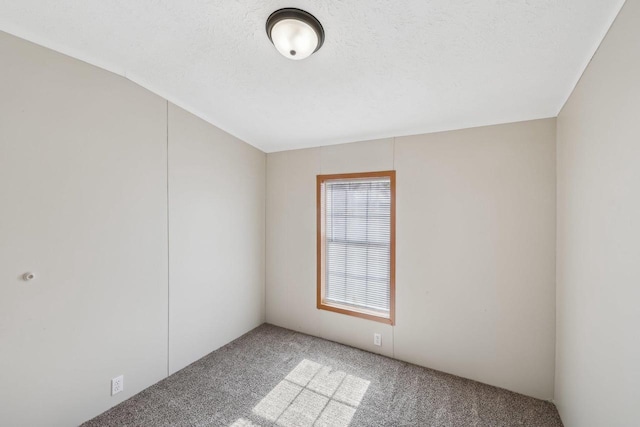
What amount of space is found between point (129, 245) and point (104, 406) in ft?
3.96

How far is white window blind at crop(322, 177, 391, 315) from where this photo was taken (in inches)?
109

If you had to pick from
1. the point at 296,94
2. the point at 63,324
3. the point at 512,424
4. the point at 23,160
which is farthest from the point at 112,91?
the point at 512,424

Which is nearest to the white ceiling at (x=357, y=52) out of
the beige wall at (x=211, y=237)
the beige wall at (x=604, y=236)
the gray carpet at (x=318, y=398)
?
the beige wall at (x=604, y=236)

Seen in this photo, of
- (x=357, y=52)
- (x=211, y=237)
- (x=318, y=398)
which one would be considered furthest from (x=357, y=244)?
(x=357, y=52)

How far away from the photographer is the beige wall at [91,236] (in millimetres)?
1557

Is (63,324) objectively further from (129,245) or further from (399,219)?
(399,219)

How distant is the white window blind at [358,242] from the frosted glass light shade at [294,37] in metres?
1.57

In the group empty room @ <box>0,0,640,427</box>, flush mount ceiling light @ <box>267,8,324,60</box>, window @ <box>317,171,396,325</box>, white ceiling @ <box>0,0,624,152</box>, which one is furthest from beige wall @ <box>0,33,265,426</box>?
flush mount ceiling light @ <box>267,8,324,60</box>

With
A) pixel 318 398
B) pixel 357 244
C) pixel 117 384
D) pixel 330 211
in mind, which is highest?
pixel 330 211

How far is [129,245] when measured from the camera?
2.09 meters

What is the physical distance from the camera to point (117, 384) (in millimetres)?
2008

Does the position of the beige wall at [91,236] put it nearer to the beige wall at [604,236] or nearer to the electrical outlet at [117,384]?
the electrical outlet at [117,384]

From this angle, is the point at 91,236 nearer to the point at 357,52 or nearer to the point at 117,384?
the point at 117,384

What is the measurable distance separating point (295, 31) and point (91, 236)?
6.49 feet
